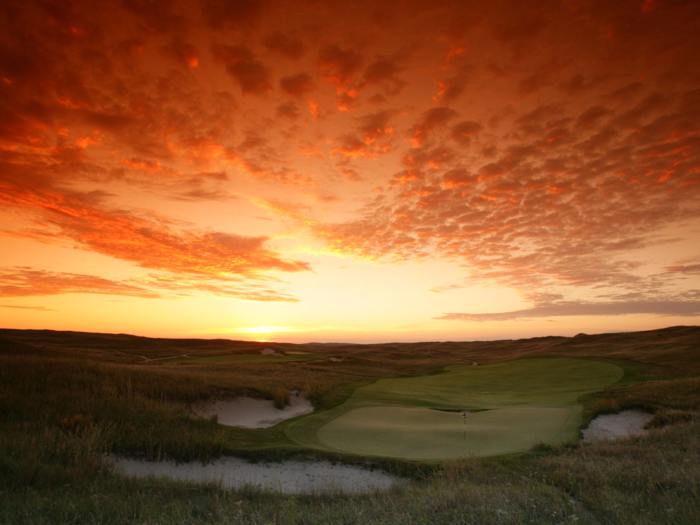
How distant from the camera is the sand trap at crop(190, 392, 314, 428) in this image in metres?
13.6

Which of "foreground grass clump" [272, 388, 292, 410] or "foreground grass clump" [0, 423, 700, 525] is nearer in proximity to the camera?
"foreground grass clump" [0, 423, 700, 525]

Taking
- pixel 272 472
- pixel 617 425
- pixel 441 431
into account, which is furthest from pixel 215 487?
pixel 617 425

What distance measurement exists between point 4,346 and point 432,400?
18.7 m

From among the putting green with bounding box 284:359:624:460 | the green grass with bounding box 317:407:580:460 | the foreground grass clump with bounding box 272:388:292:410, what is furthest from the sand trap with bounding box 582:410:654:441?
the foreground grass clump with bounding box 272:388:292:410

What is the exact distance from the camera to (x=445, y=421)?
44.9ft

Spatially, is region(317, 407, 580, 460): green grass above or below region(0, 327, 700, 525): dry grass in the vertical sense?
below

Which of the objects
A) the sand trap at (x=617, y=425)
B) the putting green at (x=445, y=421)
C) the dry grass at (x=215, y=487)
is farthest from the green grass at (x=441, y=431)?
the dry grass at (x=215, y=487)

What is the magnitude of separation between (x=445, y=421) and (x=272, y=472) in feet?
24.5

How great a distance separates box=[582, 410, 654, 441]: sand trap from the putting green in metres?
0.51

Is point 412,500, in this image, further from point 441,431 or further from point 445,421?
point 445,421

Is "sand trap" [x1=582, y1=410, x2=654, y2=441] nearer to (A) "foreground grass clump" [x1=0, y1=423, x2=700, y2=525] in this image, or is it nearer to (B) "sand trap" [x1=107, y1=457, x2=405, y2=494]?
(A) "foreground grass clump" [x1=0, y1=423, x2=700, y2=525]

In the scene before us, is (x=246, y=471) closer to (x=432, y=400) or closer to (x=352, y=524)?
(x=352, y=524)

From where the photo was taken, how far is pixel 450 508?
16.5 feet

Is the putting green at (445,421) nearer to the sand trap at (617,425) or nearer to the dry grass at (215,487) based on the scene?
the sand trap at (617,425)
